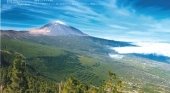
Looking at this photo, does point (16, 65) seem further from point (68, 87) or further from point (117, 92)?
point (117, 92)

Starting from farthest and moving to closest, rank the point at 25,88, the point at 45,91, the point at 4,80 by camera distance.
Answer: the point at 45,91
the point at 4,80
the point at 25,88

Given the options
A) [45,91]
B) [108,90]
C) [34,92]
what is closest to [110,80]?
[108,90]

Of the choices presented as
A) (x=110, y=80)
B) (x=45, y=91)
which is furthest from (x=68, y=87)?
(x=45, y=91)

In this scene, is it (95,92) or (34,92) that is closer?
(95,92)

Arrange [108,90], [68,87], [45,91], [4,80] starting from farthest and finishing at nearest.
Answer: [45,91]
[4,80]
[108,90]
[68,87]

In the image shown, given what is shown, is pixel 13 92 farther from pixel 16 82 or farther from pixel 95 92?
pixel 95 92

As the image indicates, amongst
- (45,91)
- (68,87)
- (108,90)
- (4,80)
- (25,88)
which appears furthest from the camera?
(45,91)

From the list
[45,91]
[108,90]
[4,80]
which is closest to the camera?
[108,90]

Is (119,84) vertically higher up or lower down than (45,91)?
higher up

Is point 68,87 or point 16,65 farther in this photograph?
point 16,65
